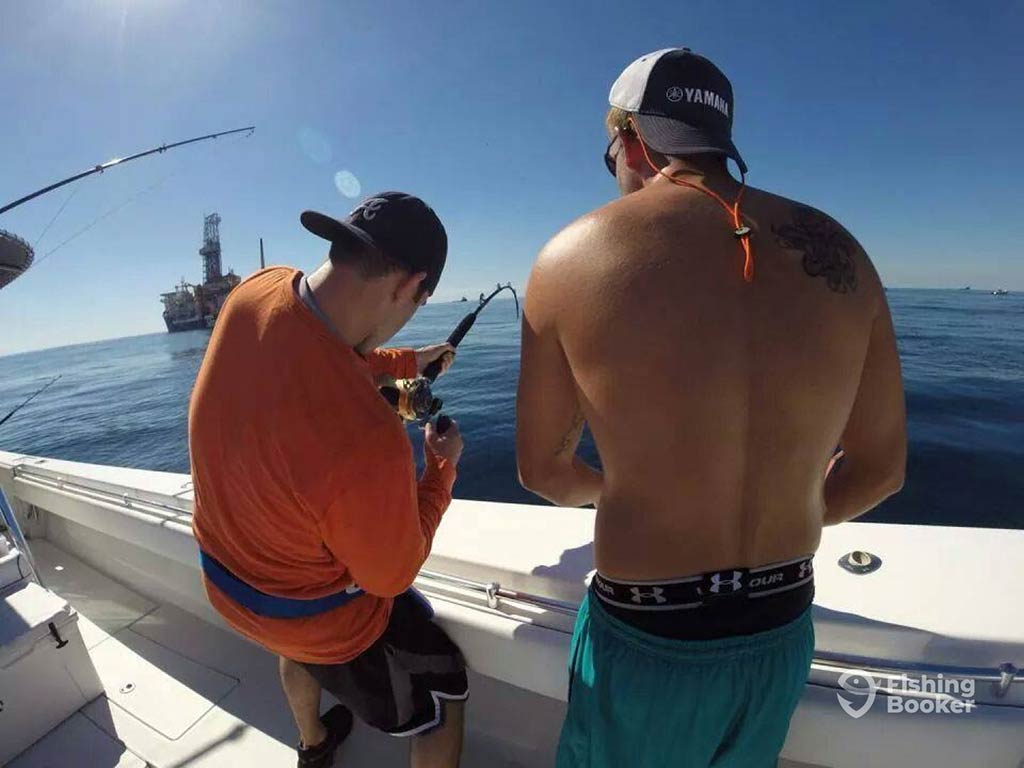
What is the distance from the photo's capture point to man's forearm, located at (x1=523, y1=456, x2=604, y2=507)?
1028mm

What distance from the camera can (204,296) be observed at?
162ft

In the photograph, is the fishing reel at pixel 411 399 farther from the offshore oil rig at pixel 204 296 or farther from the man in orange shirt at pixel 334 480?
the offshore oil rig at pixel 204 296

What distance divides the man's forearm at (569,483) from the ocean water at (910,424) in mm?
2971

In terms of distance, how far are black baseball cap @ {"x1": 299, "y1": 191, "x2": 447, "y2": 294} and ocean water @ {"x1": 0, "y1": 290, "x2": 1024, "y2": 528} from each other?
10.3ft

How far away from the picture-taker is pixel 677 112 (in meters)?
0.84

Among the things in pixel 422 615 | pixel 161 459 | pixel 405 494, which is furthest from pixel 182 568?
pixel 161 459

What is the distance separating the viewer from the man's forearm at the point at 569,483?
3.37 ft

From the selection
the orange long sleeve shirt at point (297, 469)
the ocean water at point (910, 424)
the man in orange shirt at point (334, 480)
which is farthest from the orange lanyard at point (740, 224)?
the ocean water at point (910, 424)

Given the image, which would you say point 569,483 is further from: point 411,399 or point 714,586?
point 411,399

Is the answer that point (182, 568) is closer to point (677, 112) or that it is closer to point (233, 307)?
point (233, 307)

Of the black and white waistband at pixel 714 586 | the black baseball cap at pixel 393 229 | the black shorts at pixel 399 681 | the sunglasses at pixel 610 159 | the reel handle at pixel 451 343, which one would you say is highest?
the sunglasses at pixel 610 159

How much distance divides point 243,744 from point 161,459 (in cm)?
849

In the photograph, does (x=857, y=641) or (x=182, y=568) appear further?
(x=182, y=568)

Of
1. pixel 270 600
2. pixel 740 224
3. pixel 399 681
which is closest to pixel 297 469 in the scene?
pixel 270 600
